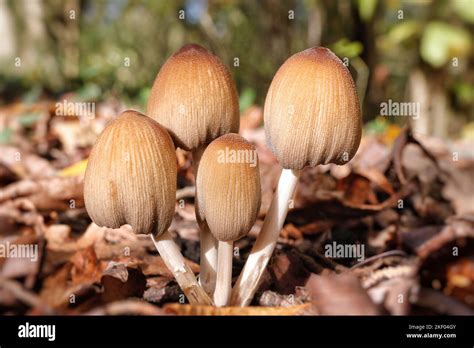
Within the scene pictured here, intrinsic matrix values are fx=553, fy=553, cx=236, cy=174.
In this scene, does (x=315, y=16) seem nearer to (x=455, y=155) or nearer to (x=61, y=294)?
(x=455, y=155)

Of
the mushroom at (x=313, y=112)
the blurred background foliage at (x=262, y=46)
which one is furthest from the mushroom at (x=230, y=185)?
the blurred background foliage at (x=262, y=46)

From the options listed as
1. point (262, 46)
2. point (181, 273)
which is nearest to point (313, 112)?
point (181, 273)

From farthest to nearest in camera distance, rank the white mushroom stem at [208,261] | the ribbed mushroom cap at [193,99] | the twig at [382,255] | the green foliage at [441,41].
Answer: the green foliage at [441,41]
the twig at [382,255]
the white mushroom stem at [208,261]
the ribbed mushroom cap at [193,99]

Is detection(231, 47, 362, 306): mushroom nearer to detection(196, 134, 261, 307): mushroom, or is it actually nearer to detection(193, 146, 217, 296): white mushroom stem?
detection(196, 134, 261, 307): mushroom

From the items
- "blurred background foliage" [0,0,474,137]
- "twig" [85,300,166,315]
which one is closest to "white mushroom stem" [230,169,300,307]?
"twig" [85,300,166,315]

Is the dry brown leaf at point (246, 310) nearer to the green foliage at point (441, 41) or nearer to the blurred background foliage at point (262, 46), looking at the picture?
the blurred background foliage at point (262, 46)

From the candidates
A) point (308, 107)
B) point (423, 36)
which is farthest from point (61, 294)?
point (423, 36)

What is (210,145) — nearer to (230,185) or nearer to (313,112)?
(230,185)
